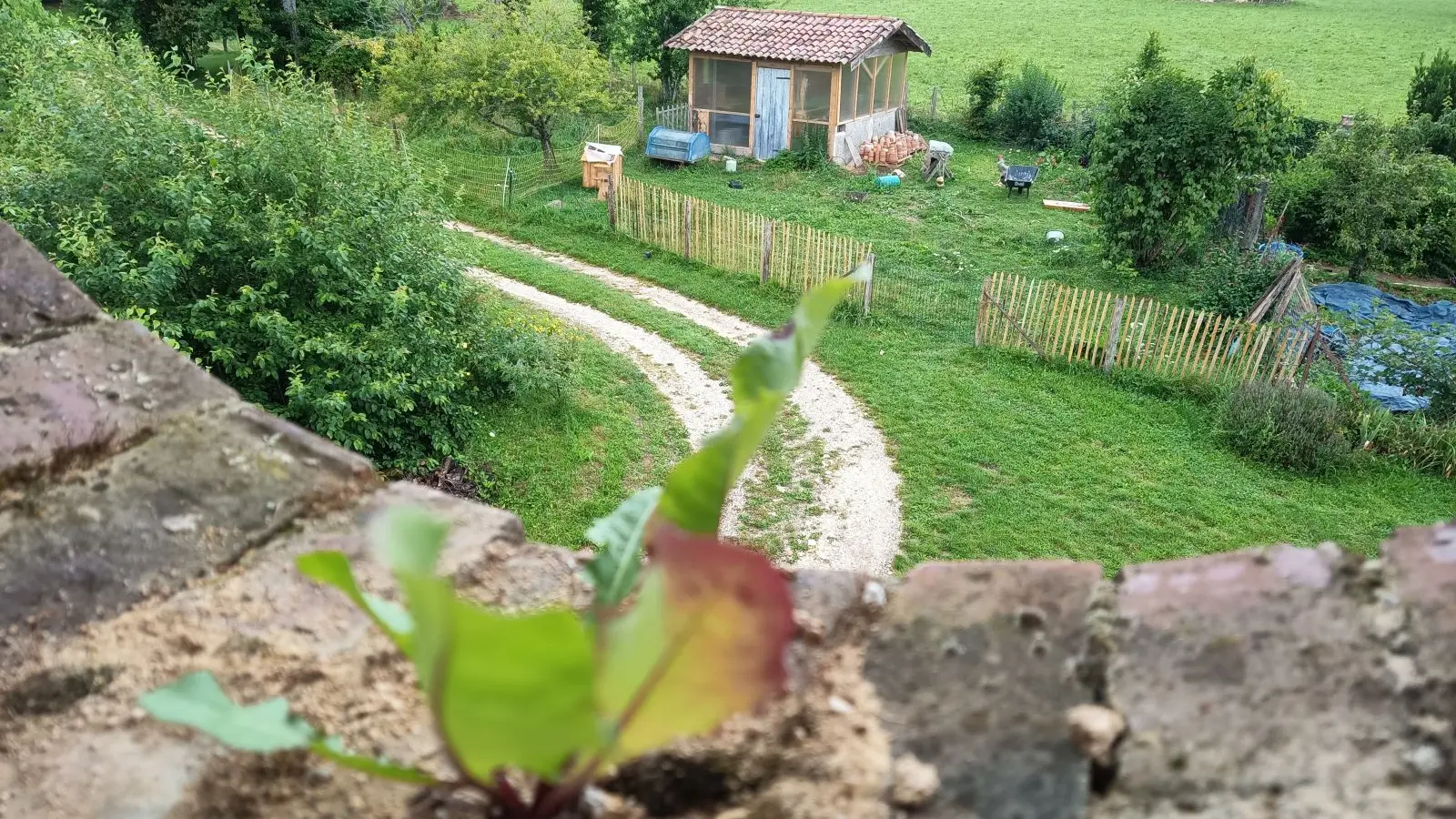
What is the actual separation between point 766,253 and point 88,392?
14507mm

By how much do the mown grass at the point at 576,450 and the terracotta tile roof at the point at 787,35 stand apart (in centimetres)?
1269

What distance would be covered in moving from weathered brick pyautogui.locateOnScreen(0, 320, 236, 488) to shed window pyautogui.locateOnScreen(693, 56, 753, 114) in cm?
2263

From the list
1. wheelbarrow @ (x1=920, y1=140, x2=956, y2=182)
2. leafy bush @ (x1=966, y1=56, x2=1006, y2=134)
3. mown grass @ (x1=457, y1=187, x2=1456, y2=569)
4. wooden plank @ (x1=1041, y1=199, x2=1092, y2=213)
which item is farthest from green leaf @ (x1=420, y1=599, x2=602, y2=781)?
leafy bush @ (x1=966, y1=56, x2=1006, y2=134)

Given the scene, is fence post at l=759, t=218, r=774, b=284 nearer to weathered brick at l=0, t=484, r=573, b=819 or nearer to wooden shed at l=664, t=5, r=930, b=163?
wooden shed at l=664, t=5, r=930, b=163

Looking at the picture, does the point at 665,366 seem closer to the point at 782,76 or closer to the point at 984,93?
the point at 782,76

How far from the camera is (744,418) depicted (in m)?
1.16

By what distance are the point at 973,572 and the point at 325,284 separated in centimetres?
906

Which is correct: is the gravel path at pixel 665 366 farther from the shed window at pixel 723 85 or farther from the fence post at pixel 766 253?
the shed window at pixel 723 85

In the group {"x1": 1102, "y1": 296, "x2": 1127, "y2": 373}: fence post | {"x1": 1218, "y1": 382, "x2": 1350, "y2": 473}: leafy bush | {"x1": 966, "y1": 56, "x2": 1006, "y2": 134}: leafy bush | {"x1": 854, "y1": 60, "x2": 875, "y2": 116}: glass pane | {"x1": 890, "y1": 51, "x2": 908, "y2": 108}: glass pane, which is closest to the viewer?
{"x1": 1218, "y1": 382, "x2": 1350, "y2": 473}: leafy bush

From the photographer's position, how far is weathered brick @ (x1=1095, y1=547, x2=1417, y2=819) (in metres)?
1.16

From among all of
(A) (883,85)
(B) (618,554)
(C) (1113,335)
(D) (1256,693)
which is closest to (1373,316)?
(C) (1113,335)

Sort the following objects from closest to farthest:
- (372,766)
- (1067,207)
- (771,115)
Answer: (372,766)
(1067,207)
(771,115)

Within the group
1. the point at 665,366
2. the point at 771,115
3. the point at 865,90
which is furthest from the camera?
the point at 865,90

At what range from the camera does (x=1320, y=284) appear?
16.5 meters
